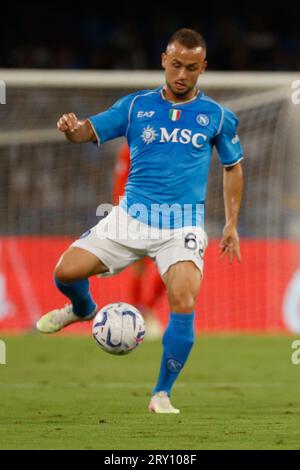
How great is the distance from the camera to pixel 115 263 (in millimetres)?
6863

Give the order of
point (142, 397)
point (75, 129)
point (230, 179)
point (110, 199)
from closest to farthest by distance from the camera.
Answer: point (75, 129)
point (230, 179)
point (142, 397)
point (110, 199)

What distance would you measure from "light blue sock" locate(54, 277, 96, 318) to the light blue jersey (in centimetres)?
60

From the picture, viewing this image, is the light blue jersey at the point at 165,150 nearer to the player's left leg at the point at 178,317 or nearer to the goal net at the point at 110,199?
the player's left leg at the point at 178,317

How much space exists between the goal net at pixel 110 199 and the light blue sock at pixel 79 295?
5.20 m

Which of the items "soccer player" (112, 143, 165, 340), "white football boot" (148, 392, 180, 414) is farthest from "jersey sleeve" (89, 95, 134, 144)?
"soccer player" (112, 143, 165, 340)

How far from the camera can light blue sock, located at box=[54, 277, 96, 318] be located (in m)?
7.02

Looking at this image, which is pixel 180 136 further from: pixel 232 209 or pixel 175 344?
pixel 175 344

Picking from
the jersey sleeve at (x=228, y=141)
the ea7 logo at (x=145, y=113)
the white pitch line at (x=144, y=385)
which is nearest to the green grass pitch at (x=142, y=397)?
the white pitch line at (x=144, y=385)

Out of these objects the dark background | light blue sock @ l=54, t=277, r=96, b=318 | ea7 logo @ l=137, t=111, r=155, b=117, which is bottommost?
light blue sock @ l=54, t=277, r=96, b=318

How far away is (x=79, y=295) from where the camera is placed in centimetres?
714

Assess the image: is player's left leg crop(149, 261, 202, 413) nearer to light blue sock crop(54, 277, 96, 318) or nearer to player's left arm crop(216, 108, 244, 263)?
player's left arm crop(216, 108, 244, 263)

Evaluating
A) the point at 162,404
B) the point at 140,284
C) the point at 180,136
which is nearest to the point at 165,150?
the point at 180,136

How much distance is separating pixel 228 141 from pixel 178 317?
48.7 inches

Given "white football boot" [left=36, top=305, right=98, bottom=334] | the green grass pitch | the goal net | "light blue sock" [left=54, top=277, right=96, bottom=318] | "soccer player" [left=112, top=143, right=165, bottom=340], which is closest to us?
the green grass pitch
